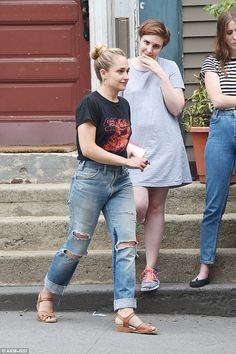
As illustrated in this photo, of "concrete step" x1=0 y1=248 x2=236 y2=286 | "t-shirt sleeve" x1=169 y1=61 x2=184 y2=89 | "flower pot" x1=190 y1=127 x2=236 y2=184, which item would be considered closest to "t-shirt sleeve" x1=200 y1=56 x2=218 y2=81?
"t-shirt sleeve" x1=169 y1=61 x2=184 y2=89

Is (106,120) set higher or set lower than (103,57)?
lower

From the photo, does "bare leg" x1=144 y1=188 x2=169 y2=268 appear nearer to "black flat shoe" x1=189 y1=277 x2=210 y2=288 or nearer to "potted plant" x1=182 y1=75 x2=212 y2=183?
"black flat shoe" x1=189 y1=277 x2=210 y2=288

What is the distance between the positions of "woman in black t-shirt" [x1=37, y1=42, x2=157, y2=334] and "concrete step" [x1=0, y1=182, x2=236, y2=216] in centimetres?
136

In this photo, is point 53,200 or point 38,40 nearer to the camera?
point 53,200

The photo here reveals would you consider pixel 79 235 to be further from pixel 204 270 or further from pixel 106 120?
pixel 204 270

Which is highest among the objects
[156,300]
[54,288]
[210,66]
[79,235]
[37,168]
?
[210,66]

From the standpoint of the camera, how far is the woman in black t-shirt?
5.91 metres

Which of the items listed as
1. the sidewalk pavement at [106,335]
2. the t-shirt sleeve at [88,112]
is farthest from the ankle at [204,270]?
the t-shirt sleeve at [88,112]

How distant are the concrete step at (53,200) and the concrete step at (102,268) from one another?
0.61 meters

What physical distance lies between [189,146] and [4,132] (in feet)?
5.22

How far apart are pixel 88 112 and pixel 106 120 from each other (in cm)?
12

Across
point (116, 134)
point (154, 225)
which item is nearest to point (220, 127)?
point (154, 225)

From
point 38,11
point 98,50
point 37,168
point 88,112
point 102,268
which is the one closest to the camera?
point 88,112

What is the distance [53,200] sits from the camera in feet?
24.5
